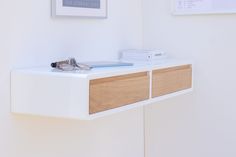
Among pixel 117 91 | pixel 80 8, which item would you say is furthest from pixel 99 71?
pixel 80 8

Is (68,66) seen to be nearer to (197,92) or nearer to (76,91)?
(76,91)

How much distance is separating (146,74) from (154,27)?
0.69 m

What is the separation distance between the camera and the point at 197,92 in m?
2.69

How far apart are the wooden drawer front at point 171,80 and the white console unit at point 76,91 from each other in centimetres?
16

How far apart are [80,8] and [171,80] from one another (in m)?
0.62

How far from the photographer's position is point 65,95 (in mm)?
1787

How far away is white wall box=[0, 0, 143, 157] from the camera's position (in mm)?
1878

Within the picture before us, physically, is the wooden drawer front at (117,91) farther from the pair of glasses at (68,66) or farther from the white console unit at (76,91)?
the pair of glasses at (68,66)

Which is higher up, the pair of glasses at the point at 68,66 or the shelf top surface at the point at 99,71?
the pair of glasses at the point at 68,66

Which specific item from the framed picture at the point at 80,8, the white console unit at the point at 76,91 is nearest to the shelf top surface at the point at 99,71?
the white console unit at the point at 76,91

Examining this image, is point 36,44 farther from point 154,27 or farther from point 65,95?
point 154,27

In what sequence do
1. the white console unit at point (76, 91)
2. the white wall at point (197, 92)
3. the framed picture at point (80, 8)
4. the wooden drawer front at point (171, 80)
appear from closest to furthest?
the white console unit at point (76, 91) < the framed picture at point (80, 8) < the wooden drawer front at point (171, 80) < the white wall at point (197, 92)

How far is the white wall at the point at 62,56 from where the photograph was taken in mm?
1878

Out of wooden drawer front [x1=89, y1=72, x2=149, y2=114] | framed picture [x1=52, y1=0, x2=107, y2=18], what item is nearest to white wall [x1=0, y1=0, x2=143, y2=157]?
framed picture [x1=52, y1=0, x2=107, y2=18]
